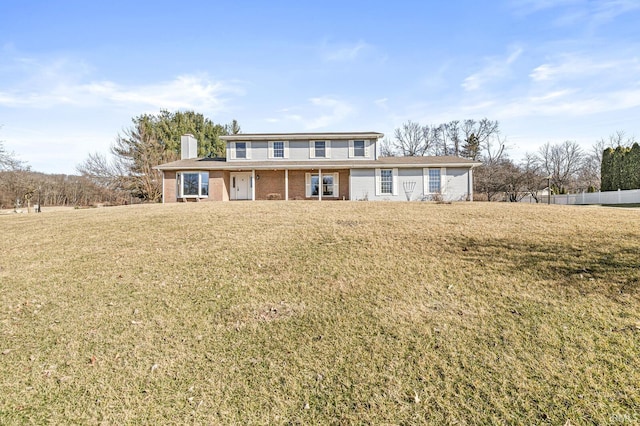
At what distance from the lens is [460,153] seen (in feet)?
153

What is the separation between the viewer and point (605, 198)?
25953 mm

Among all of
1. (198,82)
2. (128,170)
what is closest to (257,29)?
(198,82)

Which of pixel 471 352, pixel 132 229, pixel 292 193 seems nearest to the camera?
pixel 471 352

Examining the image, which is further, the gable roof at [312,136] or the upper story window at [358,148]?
the upper story window at [358,148]

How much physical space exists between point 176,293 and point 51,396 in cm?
232

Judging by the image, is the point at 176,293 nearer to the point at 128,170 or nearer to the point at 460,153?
the point at 128,170

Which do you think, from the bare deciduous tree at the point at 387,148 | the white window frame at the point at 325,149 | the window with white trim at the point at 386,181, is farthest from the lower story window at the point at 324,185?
the bare deciduous tree at the point at 387,148

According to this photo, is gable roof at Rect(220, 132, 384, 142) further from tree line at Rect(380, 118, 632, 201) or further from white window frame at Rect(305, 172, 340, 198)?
tree line at Rect(380, 118, 632, 201)

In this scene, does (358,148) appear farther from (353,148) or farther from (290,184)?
(290,184)

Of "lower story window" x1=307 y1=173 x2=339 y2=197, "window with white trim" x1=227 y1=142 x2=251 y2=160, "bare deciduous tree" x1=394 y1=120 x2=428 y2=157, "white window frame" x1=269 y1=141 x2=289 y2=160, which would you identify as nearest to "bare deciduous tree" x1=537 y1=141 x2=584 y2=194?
"bare deciduous tree" x1=394 y1=120 x2=428 y2=157

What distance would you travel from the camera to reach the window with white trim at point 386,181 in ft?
69.0

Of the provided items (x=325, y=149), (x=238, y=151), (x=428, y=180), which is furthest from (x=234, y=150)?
(x=428, y=180)

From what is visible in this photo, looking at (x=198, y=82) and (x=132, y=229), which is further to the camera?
(x=198, y=82)

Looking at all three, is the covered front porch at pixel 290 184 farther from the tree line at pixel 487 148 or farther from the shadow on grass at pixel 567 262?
the tree line at pixel 487 148
